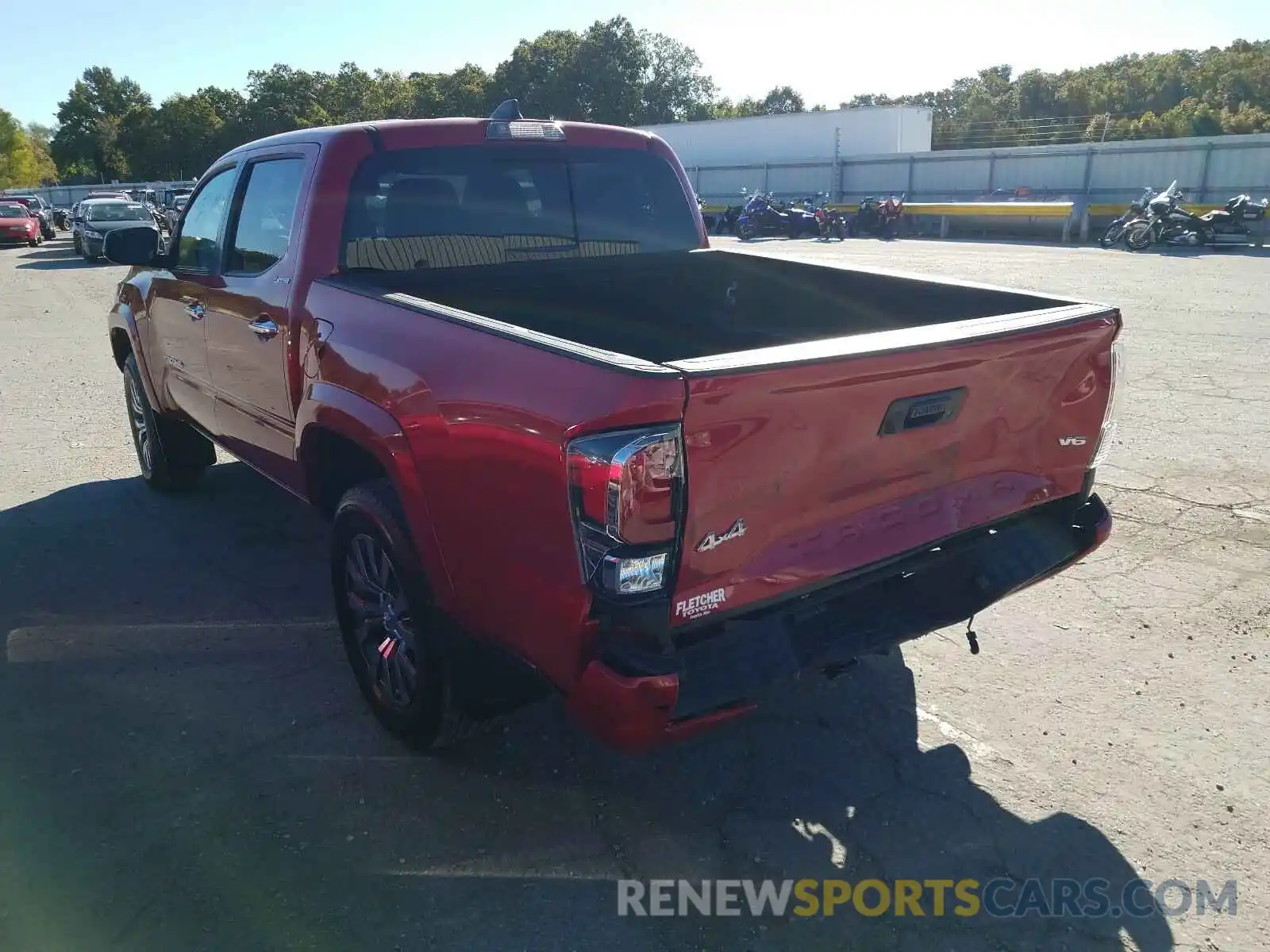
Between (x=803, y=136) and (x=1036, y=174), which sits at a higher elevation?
(x=803, y=136)

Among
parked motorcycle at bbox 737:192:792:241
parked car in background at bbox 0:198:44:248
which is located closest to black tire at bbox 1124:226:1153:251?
parked motorcycle at bbox 737:192:792:241

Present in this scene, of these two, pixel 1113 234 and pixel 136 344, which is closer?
pixel 136 344

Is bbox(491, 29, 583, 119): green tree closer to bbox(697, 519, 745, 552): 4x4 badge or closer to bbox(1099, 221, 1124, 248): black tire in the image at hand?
bbox(1099, 221, 1124, 248): black tire

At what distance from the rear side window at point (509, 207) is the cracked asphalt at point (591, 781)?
1.83 metres

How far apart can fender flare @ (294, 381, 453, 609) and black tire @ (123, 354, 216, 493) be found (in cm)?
310

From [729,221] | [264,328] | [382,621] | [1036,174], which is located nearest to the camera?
[382,621]

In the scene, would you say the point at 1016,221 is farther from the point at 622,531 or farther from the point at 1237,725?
the point at 622,531

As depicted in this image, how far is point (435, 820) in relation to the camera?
3088 mm

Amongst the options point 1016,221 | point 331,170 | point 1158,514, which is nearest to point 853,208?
point 1016,221

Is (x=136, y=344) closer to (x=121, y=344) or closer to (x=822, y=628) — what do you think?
Answer: (x=121, y=344)

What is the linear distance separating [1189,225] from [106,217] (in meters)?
28.0

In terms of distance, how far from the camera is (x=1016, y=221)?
27.2m

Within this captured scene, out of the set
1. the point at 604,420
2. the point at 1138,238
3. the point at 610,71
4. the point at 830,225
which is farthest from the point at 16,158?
the point at 604,420

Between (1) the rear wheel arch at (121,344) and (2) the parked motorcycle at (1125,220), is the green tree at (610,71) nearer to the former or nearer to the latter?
(2) the parked motorcycle at (1125,220)
